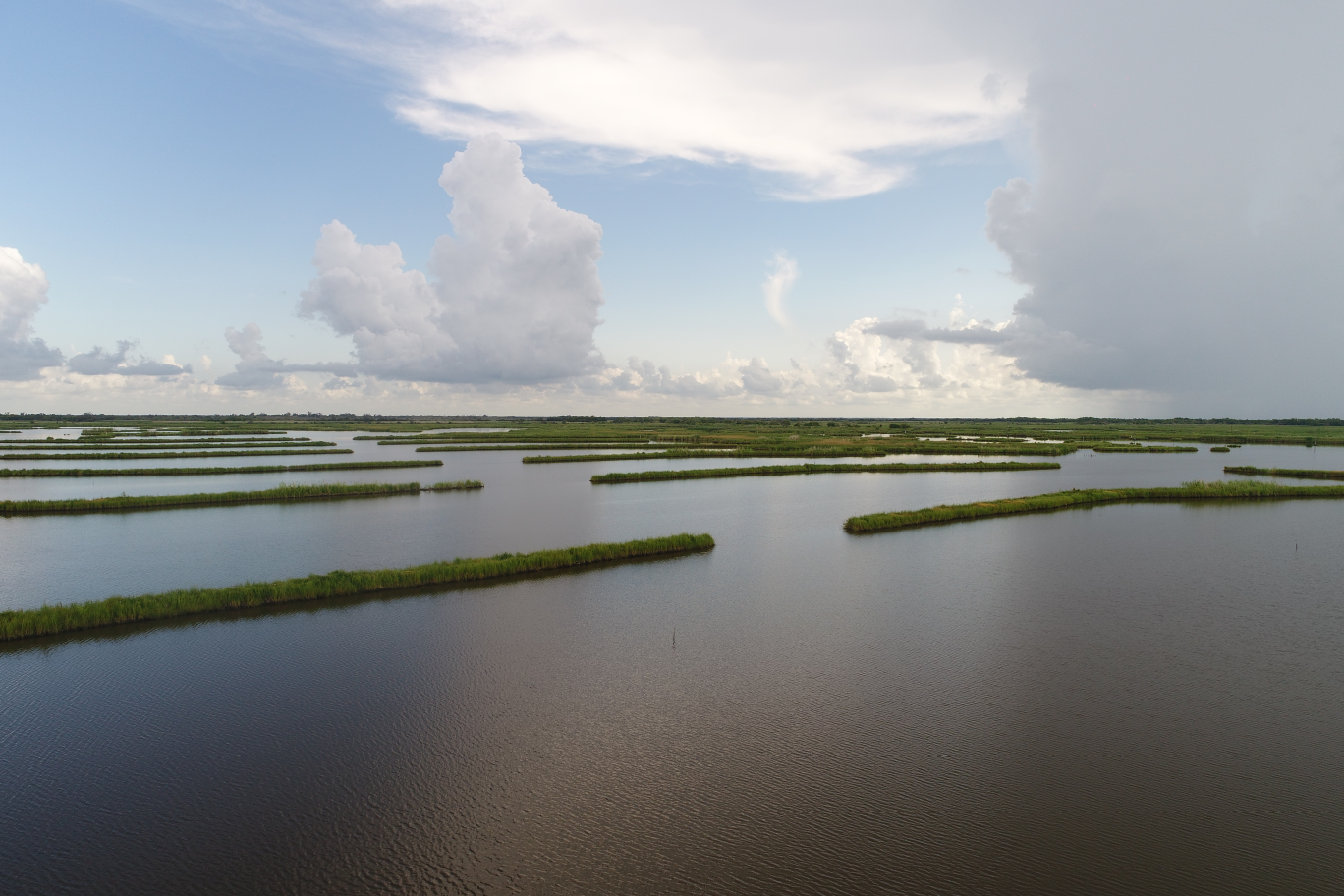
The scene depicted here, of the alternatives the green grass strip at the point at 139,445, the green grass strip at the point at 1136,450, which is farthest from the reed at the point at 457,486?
A: the green grass strip at the point at 1136,450

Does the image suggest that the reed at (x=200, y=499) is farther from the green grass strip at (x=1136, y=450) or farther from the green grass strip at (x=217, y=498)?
the green grass strip at (x=1136, y=450)

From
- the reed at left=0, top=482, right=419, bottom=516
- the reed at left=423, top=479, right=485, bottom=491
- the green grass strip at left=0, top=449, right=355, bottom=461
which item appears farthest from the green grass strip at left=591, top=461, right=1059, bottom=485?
the green grass strip at left=0, top=449, right=355, bottom=461

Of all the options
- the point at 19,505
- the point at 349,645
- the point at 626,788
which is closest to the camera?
the point at 626,788

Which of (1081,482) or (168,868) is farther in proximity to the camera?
(1081,482)

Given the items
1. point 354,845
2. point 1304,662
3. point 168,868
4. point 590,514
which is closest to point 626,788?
point 354,845

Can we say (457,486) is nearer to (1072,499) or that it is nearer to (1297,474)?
(1072,499)

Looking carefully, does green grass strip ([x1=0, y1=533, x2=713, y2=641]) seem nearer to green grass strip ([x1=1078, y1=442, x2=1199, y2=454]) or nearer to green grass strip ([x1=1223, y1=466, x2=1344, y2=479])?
green grass strip ([x1=1223, y1=466, x2=1344, y2=479])

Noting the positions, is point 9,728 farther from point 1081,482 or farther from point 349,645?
point 1081,482
